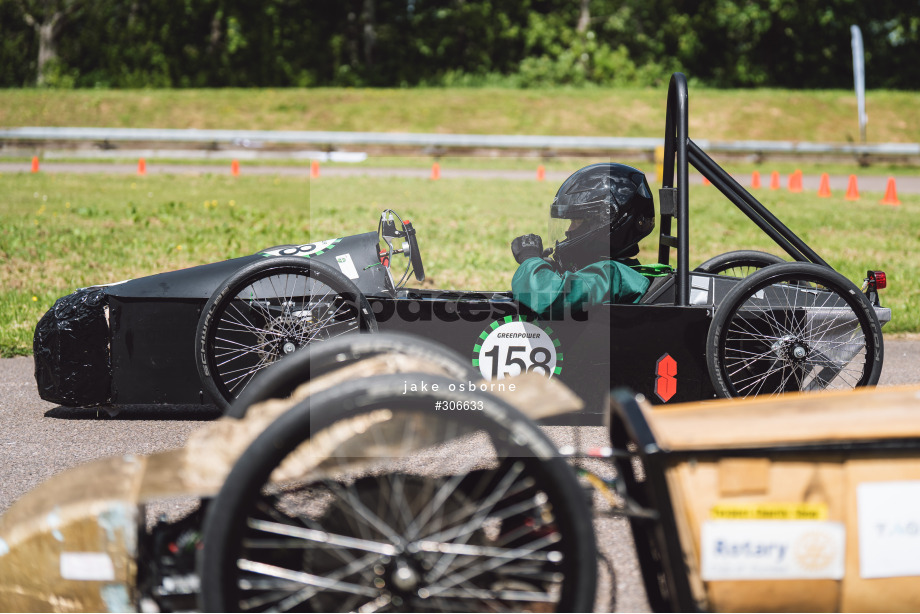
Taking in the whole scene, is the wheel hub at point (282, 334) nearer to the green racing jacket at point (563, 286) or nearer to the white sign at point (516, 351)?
the white sign at point (516, 351)

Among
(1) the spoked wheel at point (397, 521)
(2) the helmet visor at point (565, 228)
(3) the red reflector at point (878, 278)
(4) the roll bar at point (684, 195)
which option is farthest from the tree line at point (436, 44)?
(1) the spoked wheel at point (397, 521)

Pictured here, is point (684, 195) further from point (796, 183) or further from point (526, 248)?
point (796, 183)

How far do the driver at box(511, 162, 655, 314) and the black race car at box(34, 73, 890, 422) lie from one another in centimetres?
9

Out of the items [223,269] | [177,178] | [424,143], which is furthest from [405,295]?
[424,143]

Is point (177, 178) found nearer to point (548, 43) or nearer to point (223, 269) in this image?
point (223, 269)

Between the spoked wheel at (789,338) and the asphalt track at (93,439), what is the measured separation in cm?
68

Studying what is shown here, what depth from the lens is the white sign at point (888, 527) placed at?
6.39 feet

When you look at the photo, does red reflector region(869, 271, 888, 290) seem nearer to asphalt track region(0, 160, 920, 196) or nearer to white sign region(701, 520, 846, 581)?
white sign region(701, 520, 846, 581)

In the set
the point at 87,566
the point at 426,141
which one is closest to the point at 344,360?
the point at 87,566

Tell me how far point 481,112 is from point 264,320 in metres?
21.2

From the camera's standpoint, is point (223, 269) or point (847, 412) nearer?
point (847, 412)

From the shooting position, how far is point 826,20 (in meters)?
30.9

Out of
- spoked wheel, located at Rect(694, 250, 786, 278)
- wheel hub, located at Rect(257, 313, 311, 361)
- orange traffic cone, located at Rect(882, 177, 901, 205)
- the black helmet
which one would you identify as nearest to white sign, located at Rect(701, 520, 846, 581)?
the black helmet

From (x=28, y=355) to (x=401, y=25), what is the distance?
32154mm
